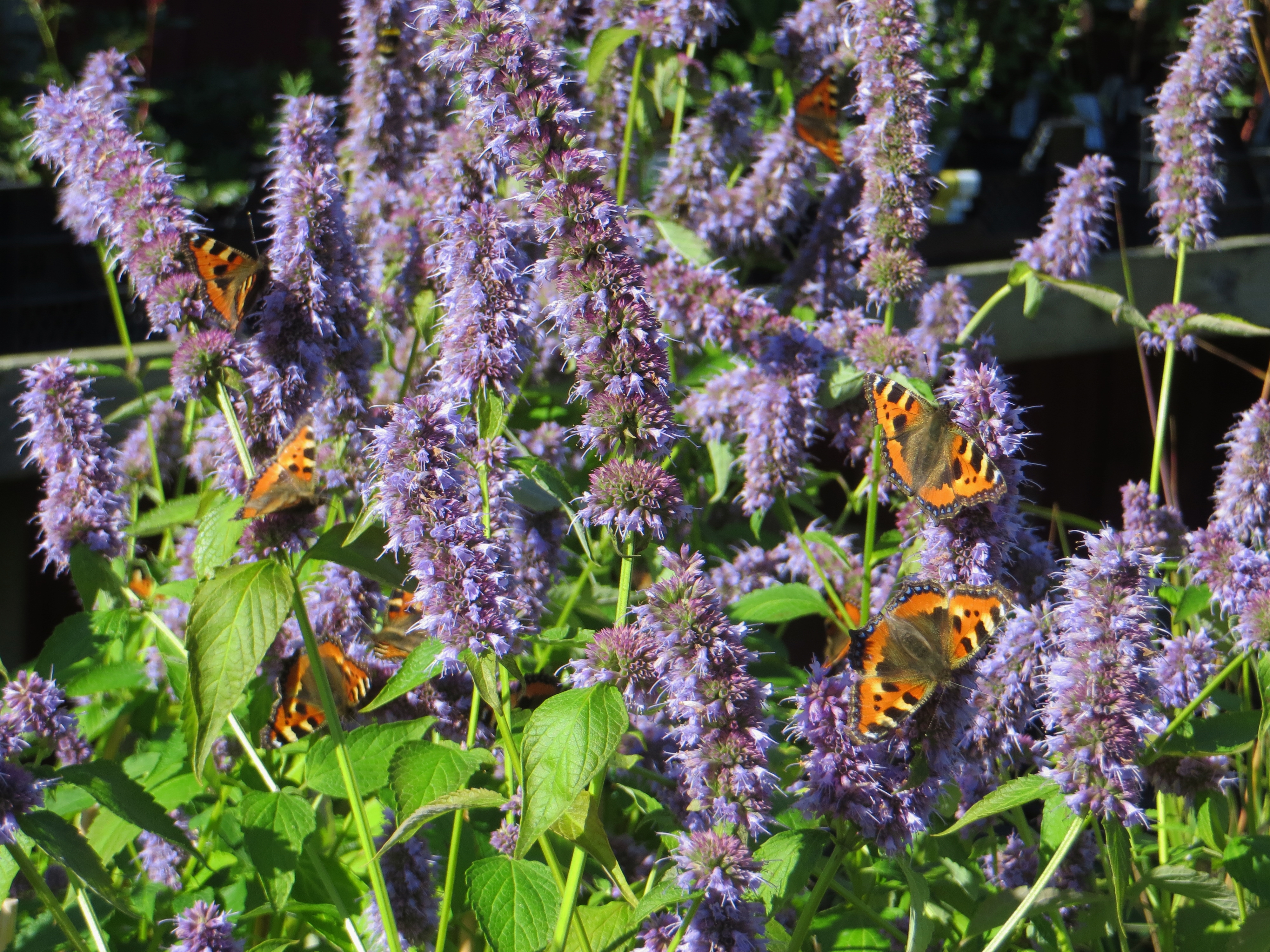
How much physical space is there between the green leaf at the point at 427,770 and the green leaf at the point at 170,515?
602 millimetres

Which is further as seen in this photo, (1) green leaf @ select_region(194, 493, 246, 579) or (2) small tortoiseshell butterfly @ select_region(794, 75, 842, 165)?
(2) small tortoiseshell butterfly @ select_region(794, 75, 842, 165)

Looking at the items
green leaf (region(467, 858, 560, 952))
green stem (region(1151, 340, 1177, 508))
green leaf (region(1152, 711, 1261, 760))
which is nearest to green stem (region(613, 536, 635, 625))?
green leaf (region(467, 858, 560, 952))

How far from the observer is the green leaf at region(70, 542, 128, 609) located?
1.78 m

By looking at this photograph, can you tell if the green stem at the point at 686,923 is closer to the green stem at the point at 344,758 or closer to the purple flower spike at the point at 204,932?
the green stem at the point at 344,758

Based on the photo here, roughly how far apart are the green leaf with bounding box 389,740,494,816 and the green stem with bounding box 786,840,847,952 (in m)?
0.42

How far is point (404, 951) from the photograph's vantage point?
161cm

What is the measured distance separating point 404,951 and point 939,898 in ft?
2.63

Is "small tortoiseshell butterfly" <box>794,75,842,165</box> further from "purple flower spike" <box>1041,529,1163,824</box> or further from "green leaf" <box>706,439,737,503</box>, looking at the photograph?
"purple flower spike" <box>1041,529,1163,824</box>

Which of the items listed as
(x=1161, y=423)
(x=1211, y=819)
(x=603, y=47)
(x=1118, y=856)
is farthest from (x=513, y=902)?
(x=603, y=47)

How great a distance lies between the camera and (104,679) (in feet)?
6.04

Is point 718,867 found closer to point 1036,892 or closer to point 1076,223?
point 1036,892

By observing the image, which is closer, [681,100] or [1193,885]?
[1193,885]

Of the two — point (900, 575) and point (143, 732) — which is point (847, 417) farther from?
point (143, 732)

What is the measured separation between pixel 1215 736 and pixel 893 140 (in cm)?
110
